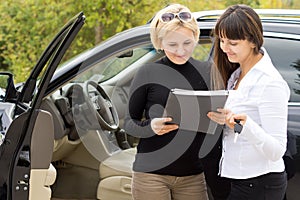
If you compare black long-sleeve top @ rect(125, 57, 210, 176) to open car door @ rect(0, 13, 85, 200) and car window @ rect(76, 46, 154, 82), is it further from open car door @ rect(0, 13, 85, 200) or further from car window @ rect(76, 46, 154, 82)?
car window @ rect(76, 46, 154, 82)

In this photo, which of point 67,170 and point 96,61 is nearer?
point 96,61

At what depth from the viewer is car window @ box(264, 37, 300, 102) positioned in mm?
3250

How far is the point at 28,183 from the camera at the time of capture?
2.74 meters

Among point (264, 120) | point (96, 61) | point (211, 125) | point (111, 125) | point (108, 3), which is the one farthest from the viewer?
point (108, 3)

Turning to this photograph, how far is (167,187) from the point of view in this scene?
2988 mm

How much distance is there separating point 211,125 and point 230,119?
0.29 m

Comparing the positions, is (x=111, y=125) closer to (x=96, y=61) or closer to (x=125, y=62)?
(x=125, y=62)

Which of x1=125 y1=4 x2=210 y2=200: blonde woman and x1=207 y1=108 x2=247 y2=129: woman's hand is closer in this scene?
x1=207 y1=108 x2=247 y2=129: woman's hand

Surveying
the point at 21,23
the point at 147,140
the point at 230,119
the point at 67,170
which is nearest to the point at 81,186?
the point at 67,170

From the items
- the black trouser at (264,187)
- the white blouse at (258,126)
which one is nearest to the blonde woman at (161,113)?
the white blouse at (258,126)

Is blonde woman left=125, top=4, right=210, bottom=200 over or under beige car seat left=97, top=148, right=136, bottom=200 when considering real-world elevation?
over

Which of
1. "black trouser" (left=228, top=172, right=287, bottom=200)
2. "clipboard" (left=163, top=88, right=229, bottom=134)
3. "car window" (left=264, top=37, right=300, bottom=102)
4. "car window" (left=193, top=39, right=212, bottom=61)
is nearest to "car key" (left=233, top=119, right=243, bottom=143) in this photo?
"clipboard" (left=163, top=88, right=229, bottom=134)

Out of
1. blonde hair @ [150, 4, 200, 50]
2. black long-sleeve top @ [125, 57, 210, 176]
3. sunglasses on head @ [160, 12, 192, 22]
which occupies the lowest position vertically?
black long-sleeve top @ [125, 57, 210, 176]

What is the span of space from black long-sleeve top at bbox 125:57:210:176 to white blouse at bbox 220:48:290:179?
0.20 m
